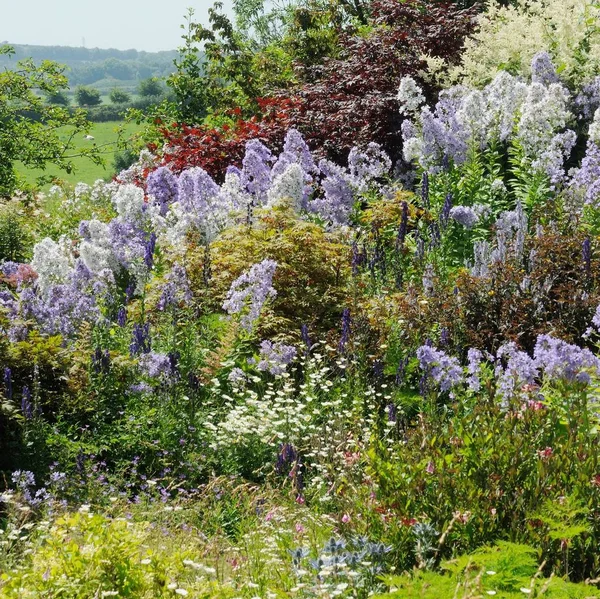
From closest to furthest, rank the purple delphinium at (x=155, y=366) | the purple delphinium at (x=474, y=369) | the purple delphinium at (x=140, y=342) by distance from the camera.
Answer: the purple delphinium at (x=474, y=369)
the purple delphinium at (x=155, y=366)
the purple delphinium at (x=140, y=342)

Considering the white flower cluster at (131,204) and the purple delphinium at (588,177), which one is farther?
the white flower cluster at (131,204)

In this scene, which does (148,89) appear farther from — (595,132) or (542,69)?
(595,132)

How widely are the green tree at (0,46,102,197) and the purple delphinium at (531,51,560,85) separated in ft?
34.1

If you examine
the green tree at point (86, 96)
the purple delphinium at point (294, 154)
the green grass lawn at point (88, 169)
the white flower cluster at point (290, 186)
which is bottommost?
the green grass lawn at point (88, 169)

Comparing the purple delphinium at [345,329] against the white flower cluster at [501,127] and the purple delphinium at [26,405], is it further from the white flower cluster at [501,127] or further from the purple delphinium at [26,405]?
the white flower cluster at [501,127]

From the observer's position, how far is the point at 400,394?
257 inches

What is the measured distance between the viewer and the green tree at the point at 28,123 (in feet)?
57.9

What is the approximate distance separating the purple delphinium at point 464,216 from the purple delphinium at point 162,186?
13.4ft

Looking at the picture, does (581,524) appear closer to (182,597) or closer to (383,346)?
(182,597)

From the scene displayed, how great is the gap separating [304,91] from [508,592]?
1166 cm

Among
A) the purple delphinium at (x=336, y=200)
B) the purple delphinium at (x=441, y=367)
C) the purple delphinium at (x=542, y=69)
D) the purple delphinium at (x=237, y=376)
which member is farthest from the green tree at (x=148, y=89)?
the purple delphinium at (x=441, y=367)

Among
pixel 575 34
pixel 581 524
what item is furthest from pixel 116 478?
pixel 575 34

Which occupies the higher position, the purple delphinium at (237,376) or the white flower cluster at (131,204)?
the white flower cluster at (131,204)

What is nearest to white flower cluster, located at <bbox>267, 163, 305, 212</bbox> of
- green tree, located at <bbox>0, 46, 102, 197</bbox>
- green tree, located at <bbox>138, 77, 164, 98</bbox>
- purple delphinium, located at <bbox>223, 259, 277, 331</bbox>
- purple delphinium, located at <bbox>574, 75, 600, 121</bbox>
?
purple delphinium, located at <bbox>223, 259, 277, 331</bbox>
